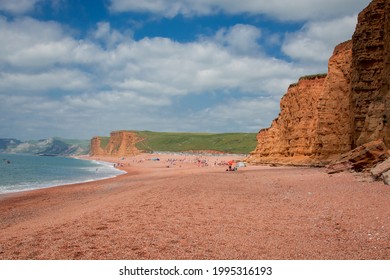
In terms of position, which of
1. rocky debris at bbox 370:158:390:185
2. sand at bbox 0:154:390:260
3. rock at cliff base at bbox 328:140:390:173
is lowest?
sand at bbox 0:154:390:260

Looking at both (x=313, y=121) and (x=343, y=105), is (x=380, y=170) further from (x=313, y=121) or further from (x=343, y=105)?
(x=313, y=121)

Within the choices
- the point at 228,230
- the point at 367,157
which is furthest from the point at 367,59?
the point at 228,230

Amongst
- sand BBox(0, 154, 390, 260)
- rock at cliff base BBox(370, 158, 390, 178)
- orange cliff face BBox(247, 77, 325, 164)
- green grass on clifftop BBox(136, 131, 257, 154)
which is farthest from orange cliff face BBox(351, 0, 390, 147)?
green grass on clifftop BBox(136, 131, 257, 154)

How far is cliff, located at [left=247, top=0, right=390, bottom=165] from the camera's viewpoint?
21.8 m

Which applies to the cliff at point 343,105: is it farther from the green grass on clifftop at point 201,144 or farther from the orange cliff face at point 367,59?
the green grass on clifftop at point 201,144

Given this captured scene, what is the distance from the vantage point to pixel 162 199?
12562 mm

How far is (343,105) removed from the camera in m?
31.5

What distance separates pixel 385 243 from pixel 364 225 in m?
1.39

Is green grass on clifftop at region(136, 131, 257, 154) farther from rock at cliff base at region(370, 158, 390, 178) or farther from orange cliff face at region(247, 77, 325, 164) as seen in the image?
rock at cliff base at region(370, 158, 390, 178)

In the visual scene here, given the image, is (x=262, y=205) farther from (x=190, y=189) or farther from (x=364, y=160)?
(x=364, y=160)

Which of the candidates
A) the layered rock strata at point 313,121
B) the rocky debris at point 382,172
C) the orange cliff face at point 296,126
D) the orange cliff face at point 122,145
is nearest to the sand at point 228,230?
the rocky debris at point 382,172

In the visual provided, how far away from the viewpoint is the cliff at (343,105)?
71.5ft

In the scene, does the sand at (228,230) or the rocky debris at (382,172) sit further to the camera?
the rocky debris at (382,172)
